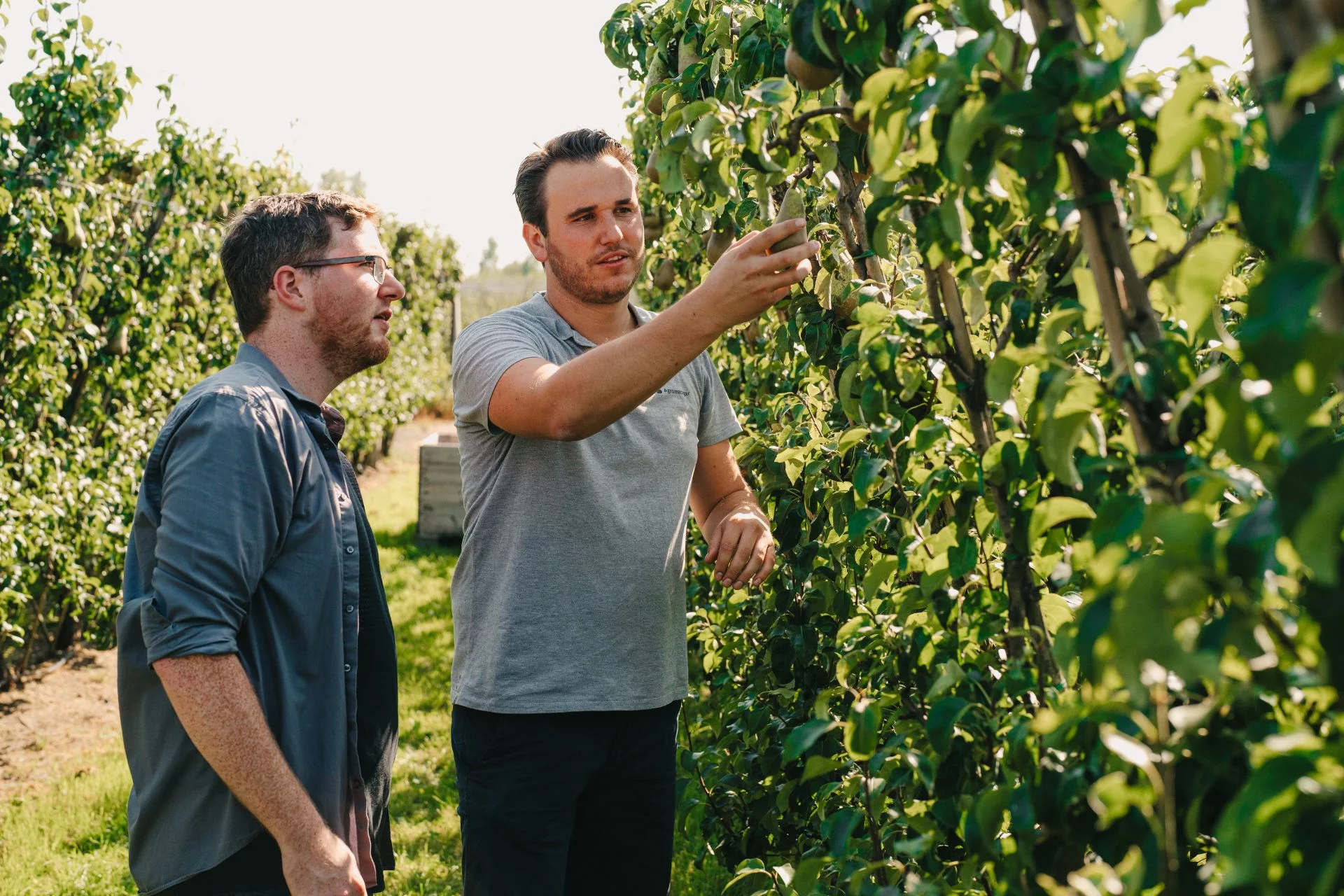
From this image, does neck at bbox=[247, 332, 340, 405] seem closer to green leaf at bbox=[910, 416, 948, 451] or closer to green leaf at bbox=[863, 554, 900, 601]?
green leaf at bbox=[863, 554, 900, 601]

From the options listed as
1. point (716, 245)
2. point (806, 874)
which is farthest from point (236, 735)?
point (716, 245)

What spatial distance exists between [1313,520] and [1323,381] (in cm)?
7

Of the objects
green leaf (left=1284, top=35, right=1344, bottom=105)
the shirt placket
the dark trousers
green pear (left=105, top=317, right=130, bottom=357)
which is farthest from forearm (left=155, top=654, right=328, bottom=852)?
green pear (left=105, top=317, right=130, bottom=357)

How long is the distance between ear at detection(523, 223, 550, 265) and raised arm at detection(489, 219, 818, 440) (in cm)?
47

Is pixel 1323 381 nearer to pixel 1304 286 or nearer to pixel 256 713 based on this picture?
pixel 1304 286

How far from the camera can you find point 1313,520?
1.69ft

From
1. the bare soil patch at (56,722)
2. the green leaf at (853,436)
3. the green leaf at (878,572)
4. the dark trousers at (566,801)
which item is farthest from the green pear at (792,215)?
the bare soil patch at (56,722)

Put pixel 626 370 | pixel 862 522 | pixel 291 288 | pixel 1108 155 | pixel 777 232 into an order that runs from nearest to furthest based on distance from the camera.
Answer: pixel 1108 155 → pixel 862 522 → pixel 777 232 → pixel 626 370 → pixel 291 288

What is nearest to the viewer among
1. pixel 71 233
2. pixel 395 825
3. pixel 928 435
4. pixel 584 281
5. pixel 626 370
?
pixel 928 435

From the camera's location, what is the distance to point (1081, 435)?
799 mm

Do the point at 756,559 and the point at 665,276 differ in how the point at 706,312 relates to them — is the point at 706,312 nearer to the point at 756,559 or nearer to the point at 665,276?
the point at 756,559

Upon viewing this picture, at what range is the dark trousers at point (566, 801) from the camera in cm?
201

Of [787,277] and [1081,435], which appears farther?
[787,277]

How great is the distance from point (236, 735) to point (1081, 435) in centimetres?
131
